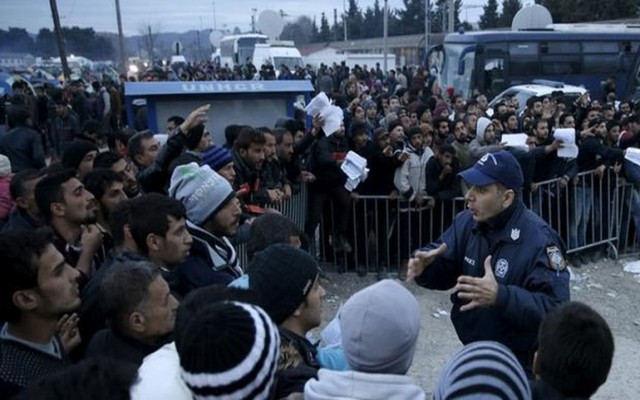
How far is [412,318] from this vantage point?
191 cm

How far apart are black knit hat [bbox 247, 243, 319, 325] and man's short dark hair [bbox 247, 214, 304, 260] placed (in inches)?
30.8

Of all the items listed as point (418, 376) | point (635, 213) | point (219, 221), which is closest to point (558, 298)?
point (219, 221)

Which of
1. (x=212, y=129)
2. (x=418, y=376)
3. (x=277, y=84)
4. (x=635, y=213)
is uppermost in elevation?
(x=277, y=84)

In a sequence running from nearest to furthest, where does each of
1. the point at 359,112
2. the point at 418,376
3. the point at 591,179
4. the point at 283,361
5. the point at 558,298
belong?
the point at 283,361 < the point at 558,298 < the point at 418,376 < the point at 591,179 < the point at 359,112

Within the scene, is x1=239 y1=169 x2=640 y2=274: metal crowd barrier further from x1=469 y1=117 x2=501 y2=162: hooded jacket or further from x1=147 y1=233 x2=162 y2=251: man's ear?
x1=147 y1=233 x2=162 y2=251: man's ear

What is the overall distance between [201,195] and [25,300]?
134 cm

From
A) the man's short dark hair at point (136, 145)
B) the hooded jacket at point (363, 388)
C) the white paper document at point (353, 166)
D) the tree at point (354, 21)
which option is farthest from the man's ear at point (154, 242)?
the tree at point (354, 21)

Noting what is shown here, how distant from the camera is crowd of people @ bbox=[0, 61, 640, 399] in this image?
175 centimetres

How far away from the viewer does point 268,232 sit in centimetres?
330

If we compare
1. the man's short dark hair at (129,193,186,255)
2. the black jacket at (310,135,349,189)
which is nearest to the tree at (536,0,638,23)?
the black jacket at (310,135,349,189)

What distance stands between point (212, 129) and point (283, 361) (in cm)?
683

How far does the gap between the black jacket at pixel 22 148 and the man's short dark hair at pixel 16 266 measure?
618 centimetres

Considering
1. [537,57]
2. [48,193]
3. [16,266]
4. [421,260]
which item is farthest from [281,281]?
[537,57]

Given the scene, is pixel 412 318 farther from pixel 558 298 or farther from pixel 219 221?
pixel 219 221
